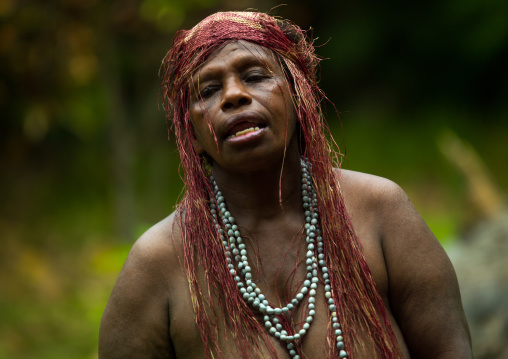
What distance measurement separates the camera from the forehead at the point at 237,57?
7.24 ft

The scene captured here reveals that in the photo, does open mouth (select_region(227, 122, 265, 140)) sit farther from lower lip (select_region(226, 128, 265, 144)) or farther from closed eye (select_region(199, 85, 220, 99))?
closed eye (select_region(199, 85, 220, 99))

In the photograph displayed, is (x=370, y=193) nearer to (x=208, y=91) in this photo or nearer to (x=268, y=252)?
(x=268, y=252)

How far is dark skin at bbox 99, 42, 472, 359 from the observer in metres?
2.21

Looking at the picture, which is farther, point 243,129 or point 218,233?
point 218,233

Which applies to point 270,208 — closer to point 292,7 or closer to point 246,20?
point 246,20

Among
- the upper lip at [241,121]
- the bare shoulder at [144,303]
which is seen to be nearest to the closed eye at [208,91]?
the upper lip at [241,121]

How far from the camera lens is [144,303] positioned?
89.7 inches

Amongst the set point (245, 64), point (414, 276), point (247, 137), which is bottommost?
point (414, 276)

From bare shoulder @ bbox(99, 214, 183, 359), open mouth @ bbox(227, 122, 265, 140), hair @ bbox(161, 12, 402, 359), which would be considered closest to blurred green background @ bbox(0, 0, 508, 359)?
bare shoulder @ bbox(99, 214, 183, 359)

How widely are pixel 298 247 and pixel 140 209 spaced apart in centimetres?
589

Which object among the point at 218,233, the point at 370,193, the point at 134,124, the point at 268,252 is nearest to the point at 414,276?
the point at 370,193

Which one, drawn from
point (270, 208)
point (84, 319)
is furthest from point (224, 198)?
point (84, 319)

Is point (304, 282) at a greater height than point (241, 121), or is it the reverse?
point (241, 121)

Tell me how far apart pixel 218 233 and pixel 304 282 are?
0.30m
